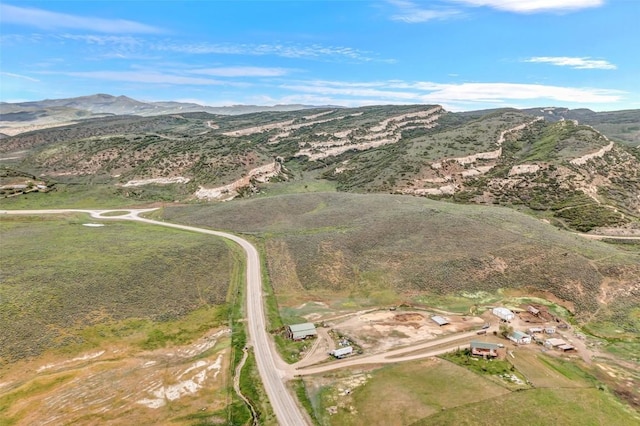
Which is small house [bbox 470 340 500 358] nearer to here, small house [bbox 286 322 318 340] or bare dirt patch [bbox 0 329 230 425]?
small house [bbox 286 322 318 340]

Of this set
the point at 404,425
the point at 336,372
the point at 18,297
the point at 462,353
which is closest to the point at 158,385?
the point at 336,372

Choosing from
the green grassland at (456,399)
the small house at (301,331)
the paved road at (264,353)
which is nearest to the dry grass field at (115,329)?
the paved road at (264,353)

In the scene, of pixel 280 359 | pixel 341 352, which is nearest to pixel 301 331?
pixel 280 359

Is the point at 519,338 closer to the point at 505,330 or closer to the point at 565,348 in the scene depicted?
the point at 505,330

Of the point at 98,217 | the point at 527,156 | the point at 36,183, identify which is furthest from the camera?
the point at 527,156

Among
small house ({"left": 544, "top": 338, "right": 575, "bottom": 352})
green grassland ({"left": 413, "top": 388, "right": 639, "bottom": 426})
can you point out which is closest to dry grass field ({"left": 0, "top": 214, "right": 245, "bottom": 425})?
green grassland ({"left": 413, "top": 388, "right": 639, "bottom": 426})

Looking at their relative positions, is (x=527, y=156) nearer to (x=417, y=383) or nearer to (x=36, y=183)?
(x=417, y=383)
